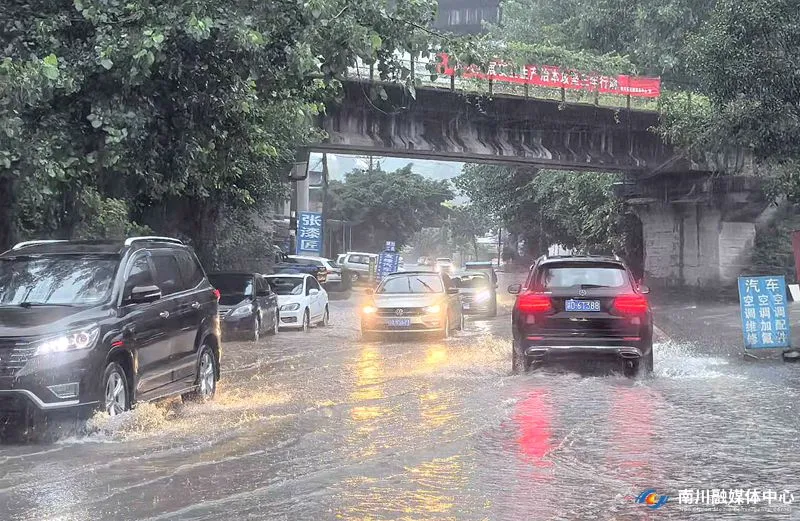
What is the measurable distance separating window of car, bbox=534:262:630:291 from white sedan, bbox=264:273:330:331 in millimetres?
11281

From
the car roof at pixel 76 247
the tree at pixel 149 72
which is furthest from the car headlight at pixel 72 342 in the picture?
the tree at pixel 149 72

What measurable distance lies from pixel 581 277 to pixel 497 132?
1696cm

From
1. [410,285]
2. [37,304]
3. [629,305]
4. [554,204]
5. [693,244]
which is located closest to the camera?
[37,304]

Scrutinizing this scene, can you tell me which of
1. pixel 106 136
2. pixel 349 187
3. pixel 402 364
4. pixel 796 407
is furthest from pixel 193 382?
pixel 349 187

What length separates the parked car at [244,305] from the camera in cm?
1880

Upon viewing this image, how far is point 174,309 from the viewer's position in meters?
9.30

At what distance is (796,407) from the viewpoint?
962 centimetres

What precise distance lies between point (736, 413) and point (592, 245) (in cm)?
3548

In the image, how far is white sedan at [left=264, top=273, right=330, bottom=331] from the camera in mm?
22594

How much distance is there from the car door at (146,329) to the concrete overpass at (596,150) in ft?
48.0

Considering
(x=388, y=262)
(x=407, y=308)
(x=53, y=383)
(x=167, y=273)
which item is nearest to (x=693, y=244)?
(x=388, y=262)

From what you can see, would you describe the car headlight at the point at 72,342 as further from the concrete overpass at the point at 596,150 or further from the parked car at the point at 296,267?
the parked car at the point at 296,267

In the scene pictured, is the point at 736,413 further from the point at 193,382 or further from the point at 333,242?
the point at 333,242

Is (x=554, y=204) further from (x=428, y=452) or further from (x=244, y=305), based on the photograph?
(x=428, y=452)
